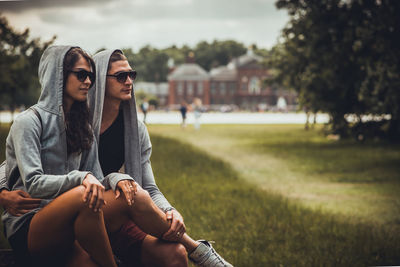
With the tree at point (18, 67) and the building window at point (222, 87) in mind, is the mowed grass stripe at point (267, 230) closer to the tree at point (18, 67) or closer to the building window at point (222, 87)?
the tree at point (18, 67)

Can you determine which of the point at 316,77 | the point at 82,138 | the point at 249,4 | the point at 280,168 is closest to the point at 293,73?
the point at 316,77

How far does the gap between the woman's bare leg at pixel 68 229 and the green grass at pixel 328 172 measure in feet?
15.3

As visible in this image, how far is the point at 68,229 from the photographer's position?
1.93m

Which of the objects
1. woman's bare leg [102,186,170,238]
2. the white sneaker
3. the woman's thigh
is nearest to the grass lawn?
the white sneaker

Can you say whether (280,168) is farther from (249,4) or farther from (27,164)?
(27,164)

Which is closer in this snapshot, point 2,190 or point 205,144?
point 2,190

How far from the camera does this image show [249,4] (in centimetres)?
600

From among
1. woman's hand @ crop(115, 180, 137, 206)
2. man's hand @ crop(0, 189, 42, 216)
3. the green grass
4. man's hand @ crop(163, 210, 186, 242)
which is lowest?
the green grass

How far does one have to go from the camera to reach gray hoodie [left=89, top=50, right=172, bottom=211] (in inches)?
88.0

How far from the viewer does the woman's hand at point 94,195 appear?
185 centimetres

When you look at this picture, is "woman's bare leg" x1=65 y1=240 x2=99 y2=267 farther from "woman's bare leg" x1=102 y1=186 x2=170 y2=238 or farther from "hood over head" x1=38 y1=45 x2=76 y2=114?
"hood over head" x1=38 y1=45 x2=76 y2=114

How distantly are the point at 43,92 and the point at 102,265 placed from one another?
0.68 metres

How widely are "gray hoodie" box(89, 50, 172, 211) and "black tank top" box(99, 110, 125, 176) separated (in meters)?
Result: 0.03

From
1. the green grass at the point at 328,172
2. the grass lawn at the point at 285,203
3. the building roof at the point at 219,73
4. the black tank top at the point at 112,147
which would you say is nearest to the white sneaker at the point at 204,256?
the black tank top at the point at 112,147
